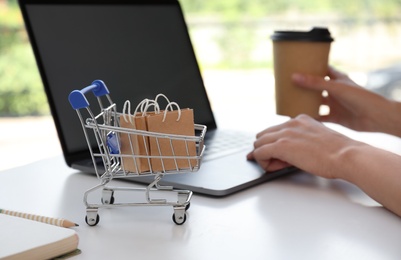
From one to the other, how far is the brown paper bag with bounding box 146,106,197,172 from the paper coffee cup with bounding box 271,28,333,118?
46 cm

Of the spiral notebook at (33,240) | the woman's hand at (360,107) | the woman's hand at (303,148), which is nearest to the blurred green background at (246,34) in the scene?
the woman's hand at (360,107)

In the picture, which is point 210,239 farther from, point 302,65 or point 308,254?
point 302,65

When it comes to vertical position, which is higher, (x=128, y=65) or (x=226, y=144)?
(x=128, y=65)

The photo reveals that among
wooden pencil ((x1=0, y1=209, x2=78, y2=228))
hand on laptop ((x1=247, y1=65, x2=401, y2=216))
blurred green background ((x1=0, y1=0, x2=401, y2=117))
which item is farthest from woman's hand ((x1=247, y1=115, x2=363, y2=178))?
blurred green background ((x1=0, y1=0, x2=401, y2=117))

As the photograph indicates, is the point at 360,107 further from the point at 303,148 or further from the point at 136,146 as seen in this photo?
the point at 136,146

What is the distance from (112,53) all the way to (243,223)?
54 cm

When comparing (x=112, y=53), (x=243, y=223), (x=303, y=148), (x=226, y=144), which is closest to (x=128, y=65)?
(x=112, y=53)

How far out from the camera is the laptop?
979 millimetres

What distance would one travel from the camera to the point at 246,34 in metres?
7.00

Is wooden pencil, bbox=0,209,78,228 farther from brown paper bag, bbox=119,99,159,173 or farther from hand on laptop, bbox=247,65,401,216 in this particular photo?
hand on laptop, bbox=247,65,401,216

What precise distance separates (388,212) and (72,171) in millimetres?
509

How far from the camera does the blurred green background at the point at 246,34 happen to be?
5.56m

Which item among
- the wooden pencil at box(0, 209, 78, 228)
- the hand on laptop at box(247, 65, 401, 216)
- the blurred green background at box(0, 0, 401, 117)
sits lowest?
the blurred green background at box(0, 0, 401, 117)

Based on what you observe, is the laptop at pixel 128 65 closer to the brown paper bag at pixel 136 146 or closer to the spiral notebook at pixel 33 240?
the brown paper bag at pixel 136 146
